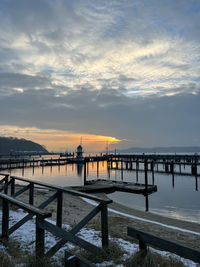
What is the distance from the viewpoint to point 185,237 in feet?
34.8

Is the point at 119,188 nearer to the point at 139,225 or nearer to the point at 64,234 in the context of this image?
the point at 139,225

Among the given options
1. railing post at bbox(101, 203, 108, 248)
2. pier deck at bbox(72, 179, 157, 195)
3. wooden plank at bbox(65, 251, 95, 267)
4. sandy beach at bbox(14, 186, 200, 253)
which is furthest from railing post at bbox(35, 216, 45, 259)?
pier deck at bbox(72, 179, 157, 195)

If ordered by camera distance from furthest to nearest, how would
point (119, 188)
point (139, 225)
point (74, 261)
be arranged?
point (119, 188) < point (139, 225) < point (74, 261)

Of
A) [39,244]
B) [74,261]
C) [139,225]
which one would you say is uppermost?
[74,261]

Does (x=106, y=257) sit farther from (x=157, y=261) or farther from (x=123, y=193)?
(x=123, y=193)

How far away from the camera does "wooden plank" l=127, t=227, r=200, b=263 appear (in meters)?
3.02

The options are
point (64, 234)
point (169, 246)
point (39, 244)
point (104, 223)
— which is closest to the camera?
point (169, 246)

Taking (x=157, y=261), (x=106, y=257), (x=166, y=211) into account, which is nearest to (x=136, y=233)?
(x=157, y=261)

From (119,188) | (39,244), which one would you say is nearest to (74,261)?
(39,244)

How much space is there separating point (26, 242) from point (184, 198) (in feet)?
91.9

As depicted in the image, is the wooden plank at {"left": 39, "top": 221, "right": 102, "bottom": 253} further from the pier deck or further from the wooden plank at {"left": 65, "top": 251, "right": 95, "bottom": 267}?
the pier deck

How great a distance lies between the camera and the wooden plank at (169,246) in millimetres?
3020

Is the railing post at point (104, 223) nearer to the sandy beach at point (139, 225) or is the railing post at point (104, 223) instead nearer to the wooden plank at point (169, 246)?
the wooden plank at point (169, 246)

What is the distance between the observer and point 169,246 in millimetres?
3307
